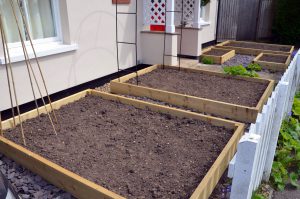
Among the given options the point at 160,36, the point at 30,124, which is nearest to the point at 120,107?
the point at 30,124

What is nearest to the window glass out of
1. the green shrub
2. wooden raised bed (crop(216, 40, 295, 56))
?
wooden raised bed (crop(216, 40, 295, 56))

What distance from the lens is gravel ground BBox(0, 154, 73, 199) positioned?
96.4 inches

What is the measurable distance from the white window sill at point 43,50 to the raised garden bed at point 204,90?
993 mm

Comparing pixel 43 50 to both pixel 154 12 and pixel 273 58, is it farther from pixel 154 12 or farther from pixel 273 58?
pixel 273 58

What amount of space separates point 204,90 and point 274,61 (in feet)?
11.9

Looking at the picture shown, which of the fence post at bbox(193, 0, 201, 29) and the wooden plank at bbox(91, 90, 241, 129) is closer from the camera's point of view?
the wooden plank at bbox(91, 90, 241, 129)

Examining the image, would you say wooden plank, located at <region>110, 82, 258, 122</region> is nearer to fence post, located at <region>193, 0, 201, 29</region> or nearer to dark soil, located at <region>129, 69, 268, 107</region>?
dark soil, located at <region>129, 69, 268, 107</region>

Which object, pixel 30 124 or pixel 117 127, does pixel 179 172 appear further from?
pixel 30 124

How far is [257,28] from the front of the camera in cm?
1224

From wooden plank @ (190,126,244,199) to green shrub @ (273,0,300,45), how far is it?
32.7 feet

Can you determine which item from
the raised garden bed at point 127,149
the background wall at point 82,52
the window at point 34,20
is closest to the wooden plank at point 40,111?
the raised garden bed at point 127,149

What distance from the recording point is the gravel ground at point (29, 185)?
2.45 m

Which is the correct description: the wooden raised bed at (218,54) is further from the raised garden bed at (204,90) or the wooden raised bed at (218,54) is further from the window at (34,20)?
the window at (34,20)

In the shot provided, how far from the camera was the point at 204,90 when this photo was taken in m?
4.77
